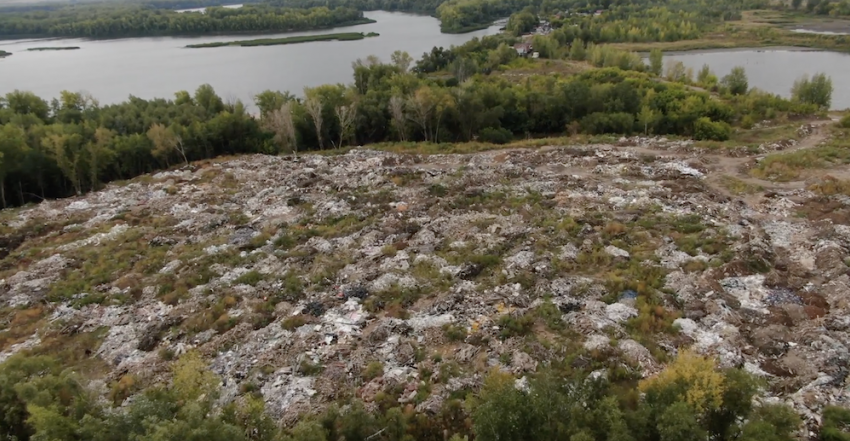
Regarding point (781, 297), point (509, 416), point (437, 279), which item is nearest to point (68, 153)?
point (437, 279)

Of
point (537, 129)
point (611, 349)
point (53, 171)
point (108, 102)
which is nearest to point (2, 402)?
point (611, 349)

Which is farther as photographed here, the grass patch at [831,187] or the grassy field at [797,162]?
the grassy field at [797,162]

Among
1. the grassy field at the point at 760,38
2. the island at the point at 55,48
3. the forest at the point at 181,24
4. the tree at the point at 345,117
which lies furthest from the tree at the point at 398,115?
the island at the point at 55,48

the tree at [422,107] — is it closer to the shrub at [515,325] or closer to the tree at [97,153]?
the tree at [97,153]

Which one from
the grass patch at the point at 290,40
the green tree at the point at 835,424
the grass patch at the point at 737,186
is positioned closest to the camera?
the green tree at the point at 835,424

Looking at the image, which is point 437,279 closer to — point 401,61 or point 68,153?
point 68,153

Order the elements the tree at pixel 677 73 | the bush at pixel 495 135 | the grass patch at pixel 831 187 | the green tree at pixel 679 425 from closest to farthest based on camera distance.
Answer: the green tree at pixel 679 425 → the grass patch at pixel 831 187 → the bush at pixel 495 135 → the tree at pixel 677 73
